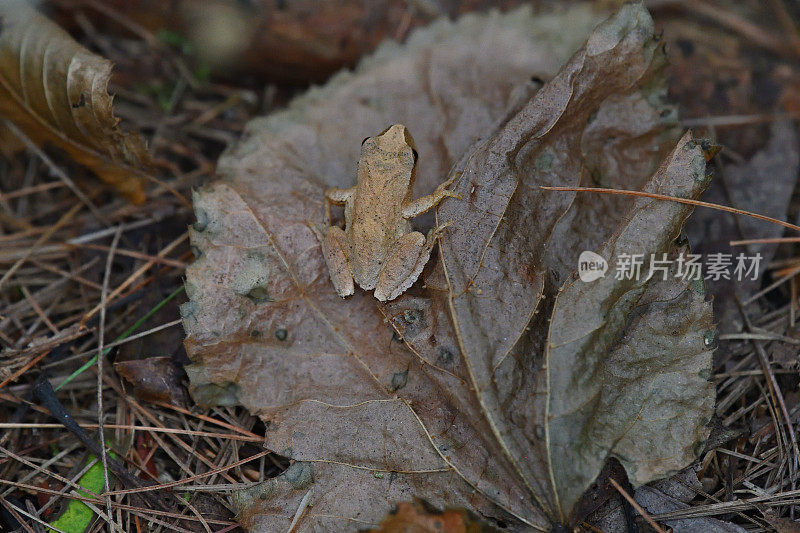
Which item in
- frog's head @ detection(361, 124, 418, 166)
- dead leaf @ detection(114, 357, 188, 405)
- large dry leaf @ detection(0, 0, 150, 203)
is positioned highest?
large dry leaf @ detection(0, 0, 150, 203)

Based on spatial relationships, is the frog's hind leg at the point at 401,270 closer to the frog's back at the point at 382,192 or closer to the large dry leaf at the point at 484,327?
the large dry leaf at the point at 484,327

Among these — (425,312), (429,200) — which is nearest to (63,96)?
(429,200)

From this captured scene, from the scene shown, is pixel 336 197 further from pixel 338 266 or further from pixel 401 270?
pixel 401 270

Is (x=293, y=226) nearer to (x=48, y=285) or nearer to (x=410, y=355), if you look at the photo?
(x=410, y=355)

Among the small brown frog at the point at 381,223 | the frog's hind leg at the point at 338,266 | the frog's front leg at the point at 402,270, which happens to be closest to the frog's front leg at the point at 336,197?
the small brown frog at the point at 381,223

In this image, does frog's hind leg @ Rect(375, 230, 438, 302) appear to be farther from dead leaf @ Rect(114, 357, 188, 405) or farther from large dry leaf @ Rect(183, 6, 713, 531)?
dead leaf @ Rect(114, 357, 188, 405)

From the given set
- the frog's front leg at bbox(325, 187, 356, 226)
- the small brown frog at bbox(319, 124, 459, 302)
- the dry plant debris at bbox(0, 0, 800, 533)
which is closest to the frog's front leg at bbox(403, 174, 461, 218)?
the small brown frog at bbox(319, 124, 459, 302)

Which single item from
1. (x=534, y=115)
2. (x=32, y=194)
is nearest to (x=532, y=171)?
(x=534, y=115)
